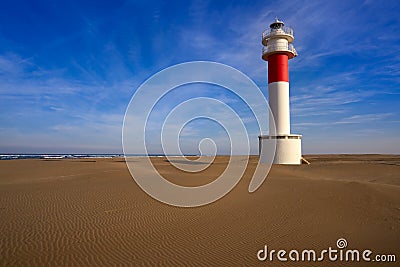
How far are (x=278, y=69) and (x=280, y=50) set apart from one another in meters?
1.75

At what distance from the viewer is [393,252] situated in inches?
217

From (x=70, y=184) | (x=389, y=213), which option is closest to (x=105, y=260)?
(x=389, y=213)

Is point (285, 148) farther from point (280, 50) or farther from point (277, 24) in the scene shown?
point (277, 24)

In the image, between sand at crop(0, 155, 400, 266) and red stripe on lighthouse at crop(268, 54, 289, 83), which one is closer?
sand at crop(0, 155, 400, 266)

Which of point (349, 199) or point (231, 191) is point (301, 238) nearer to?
point (349, 199)

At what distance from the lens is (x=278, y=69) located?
78.9ft

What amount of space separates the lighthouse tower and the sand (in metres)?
10.9

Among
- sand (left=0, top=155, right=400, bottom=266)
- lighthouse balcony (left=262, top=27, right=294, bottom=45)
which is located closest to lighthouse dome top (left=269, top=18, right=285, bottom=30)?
lighthouse balcony (left=262, top=27, right=294, bottom=45)

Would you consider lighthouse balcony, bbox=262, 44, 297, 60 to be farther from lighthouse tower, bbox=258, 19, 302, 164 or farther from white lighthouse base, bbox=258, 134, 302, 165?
white lighthouse base, bbox=258, 134, 302, 165

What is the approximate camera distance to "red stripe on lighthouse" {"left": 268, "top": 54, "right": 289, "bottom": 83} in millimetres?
23942

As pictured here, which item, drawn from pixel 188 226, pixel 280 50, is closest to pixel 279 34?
pixel 280 50

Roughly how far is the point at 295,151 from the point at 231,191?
1295 centimetres

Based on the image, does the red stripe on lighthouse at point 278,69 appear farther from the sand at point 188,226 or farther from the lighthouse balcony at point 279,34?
the sand at point 188,226

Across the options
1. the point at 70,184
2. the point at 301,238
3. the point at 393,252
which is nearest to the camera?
the point at 393,252
